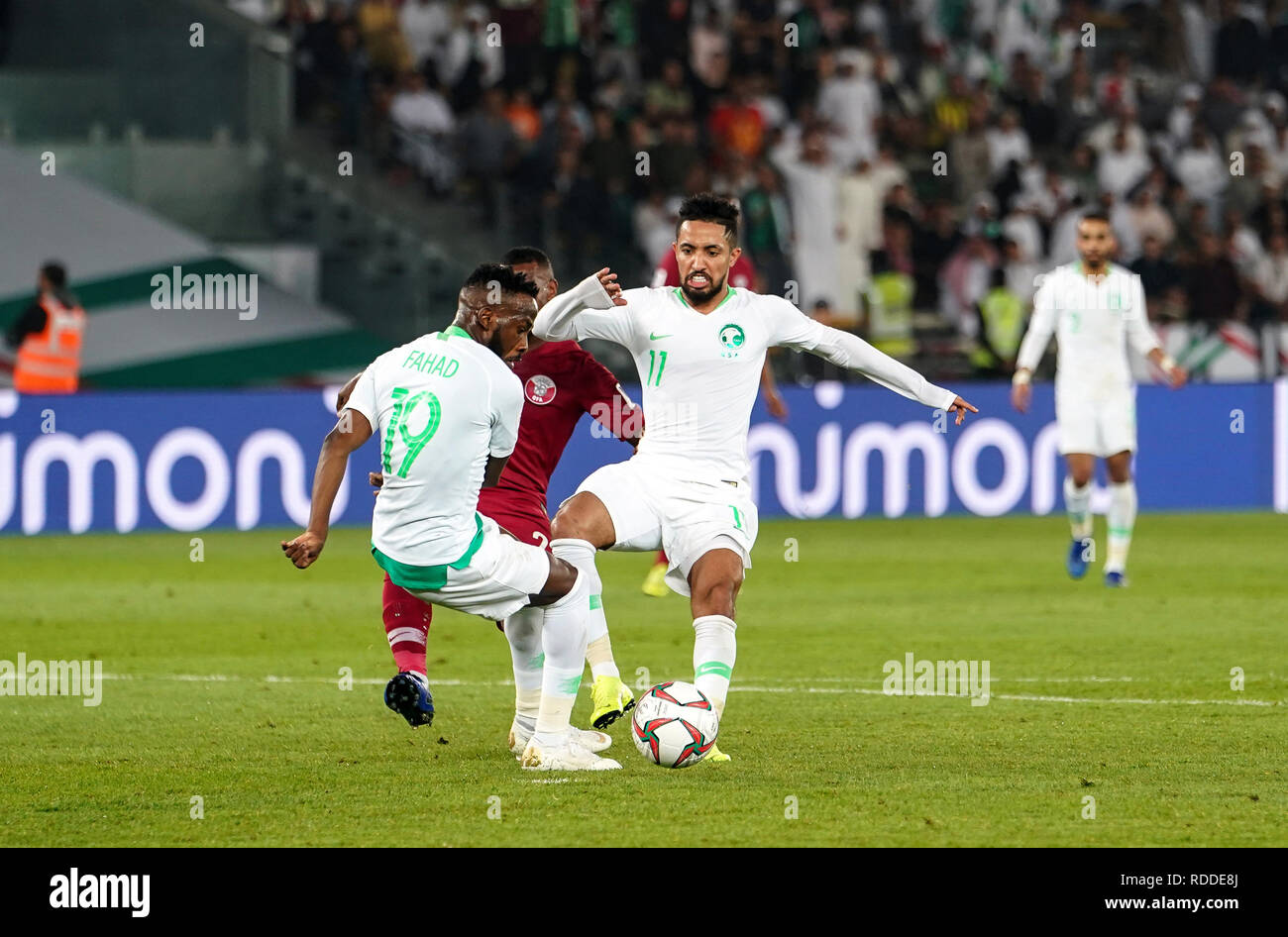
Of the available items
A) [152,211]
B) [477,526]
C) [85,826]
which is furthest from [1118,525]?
[152,211]

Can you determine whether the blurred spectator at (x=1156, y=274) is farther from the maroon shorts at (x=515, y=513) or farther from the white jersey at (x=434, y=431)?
the white jersey at (x=434, y=431)

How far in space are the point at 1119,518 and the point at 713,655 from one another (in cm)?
679

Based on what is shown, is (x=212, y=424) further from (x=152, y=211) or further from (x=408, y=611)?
(x=408, y=611)

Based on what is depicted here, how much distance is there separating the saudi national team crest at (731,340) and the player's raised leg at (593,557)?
691mm

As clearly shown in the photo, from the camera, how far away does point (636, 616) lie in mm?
12141

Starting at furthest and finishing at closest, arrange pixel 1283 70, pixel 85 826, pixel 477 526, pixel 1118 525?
pixel 1283 70, pixel 1118 525, pixel 477 526, pixel 85 826

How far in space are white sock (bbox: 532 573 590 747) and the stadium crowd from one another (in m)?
11.9

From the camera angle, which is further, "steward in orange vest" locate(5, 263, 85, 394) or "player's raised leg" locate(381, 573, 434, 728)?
"steward in orange vest" locate(5, 263, 85, 394)

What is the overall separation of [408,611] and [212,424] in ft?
30.6

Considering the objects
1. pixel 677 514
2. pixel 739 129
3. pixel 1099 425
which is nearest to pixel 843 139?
pixel 739 129

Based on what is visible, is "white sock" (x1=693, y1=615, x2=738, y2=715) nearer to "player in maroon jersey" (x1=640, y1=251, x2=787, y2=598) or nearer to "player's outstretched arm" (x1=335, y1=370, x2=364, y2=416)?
"player's outstretched arm" (x1=335, y1=370, x2=364, y2=416)

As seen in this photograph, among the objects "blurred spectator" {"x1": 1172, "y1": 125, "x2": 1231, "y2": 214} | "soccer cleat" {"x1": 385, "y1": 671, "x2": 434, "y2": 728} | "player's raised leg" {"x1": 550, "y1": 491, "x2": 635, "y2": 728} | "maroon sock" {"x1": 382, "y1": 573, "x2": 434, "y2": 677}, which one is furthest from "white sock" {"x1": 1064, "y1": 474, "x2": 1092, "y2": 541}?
"blurred spectator" {"x1": 1172, "y1": 125, "x2": 1231, "y2": 214}

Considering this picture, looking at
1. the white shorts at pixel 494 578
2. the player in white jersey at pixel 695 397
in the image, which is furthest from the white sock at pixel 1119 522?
the white shorts at pixel 494 578

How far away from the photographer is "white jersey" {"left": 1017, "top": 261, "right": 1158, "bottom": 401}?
540 inches
